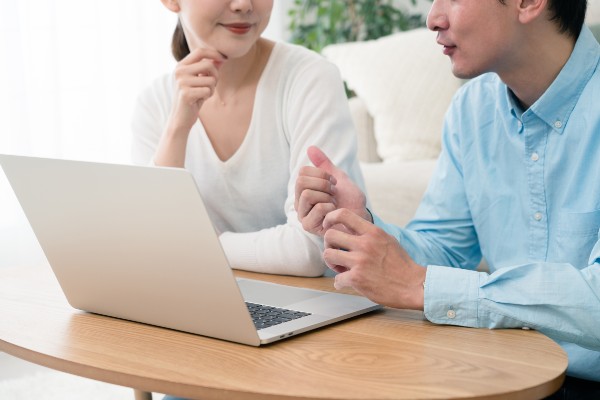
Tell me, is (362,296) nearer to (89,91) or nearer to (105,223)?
(105,223)

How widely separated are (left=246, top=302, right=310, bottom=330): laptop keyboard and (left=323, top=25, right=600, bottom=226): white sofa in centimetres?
178

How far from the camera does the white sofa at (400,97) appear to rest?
304cm

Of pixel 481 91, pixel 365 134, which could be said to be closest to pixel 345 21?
pixel 365 134

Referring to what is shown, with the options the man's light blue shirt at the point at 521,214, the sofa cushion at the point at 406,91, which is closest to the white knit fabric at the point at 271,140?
the man's light blue shirt at the point at 521,214

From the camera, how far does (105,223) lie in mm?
1009

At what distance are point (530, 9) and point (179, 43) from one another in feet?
2.60

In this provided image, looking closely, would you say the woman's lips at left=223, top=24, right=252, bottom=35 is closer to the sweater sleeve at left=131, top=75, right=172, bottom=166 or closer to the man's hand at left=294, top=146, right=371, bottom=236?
the sweater sleeve at left=131, top=75, right=172, bottom=166

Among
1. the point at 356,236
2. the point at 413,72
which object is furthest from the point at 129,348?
the point at 413,72

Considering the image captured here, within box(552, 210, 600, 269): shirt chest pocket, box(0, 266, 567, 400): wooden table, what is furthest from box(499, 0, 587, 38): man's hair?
box(0, 266, 567, 400): wooden table

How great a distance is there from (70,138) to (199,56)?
74.2 inches

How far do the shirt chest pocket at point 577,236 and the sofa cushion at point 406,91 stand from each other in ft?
5.79

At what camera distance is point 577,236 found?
124cm

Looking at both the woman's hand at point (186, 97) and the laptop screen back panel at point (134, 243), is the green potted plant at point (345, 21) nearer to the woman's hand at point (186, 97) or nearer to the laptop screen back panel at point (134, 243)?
the woman's hand at point (186, 97)

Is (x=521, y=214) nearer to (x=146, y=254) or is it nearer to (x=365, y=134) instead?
(x=146, y=254)
